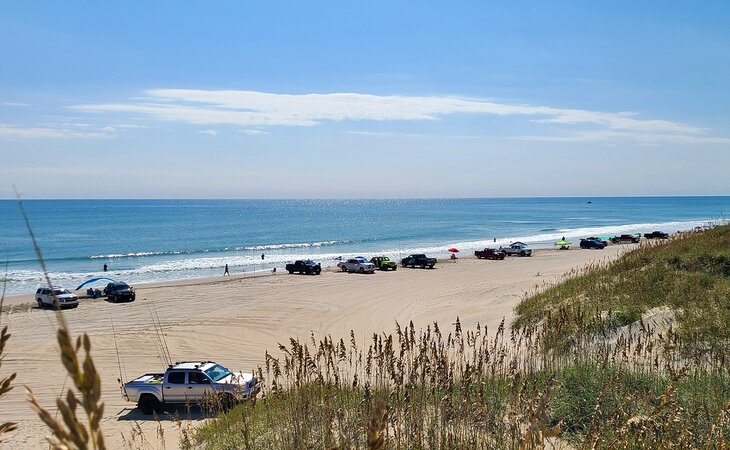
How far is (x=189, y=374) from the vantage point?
14.9 meters

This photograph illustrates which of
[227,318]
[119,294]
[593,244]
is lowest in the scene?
[227,318]

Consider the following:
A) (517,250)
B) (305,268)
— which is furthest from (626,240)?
(305,268)

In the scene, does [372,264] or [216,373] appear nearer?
[216,373]

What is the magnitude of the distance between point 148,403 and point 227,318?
14.7 m

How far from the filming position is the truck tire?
49.5 ft

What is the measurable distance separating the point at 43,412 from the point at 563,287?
894 inches

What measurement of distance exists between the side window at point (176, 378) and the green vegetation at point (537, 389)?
5.17 meters

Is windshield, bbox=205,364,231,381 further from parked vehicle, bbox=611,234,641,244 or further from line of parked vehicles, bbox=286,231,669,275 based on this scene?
parked vehicle, bbox=611,234,641,244

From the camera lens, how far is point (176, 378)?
14.9 meters

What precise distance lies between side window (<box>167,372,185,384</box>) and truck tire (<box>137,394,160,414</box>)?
75 cm

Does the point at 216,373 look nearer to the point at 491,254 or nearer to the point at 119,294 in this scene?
the point at 119,294

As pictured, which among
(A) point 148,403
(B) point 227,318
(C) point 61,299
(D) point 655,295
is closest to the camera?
(A) point 148,403

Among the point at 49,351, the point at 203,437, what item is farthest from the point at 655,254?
the point at 49,351

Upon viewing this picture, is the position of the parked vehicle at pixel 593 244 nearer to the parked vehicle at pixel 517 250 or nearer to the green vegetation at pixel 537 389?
the parked vehicle at pixel 517 250
